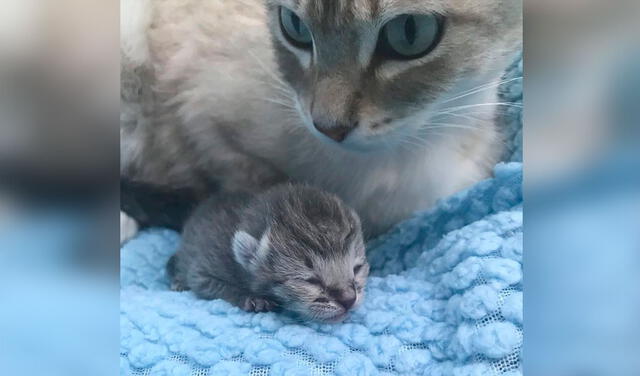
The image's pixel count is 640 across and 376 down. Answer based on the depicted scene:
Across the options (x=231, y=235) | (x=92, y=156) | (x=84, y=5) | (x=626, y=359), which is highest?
(x=84, y=5)

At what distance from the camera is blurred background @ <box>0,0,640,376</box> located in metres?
0.76

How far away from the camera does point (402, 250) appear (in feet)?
2.77

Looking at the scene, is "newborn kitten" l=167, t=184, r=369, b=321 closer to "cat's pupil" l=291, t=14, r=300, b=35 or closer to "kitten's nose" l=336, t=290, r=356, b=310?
"kitten's nose" l=336, t=290, r=356, b=310

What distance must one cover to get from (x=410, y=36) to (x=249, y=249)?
0.31 meters

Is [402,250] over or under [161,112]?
under

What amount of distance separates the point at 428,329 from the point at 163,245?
0.37 m

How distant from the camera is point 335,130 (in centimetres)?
77

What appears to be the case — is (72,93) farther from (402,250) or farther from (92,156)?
(402,250)

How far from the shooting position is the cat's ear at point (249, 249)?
0.80 metres

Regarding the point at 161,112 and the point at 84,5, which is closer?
the point at 84,5

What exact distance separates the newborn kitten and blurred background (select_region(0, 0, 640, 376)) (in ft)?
0.40

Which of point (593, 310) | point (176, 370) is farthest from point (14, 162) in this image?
point (593, 310)

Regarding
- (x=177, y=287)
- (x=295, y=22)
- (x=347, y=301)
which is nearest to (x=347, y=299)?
(x=347, y=301)

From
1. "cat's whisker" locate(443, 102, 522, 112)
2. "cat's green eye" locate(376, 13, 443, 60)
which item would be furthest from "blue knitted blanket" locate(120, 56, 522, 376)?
"cat's green eye" locate(376, 13, 443, 60)
